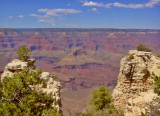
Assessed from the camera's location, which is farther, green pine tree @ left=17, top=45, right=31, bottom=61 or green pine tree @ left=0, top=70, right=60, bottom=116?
green pine tree @ left=17, top=45, right=31, bottom=61

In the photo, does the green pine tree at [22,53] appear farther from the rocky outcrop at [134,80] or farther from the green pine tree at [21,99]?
the rocky outcrop at [134,80]

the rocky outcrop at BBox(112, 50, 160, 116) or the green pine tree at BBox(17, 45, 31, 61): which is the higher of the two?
the green pine tree at BBox(17, 45, 31, 61)

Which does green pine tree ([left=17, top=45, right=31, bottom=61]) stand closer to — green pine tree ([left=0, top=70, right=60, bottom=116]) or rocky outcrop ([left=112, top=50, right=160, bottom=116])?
green pine tree ([left=0, top=70, right=60, bottom=116])

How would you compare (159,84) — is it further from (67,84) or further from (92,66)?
(92,66)

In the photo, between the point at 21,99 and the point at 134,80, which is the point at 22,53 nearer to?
the point at 21,99

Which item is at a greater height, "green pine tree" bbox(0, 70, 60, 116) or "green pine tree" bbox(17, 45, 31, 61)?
"green pine tree" bbox(17, 45, 31, 61)

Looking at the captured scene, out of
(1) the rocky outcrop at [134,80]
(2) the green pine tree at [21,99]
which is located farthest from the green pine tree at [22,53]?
(1) the rocky outcrop at [134,80]

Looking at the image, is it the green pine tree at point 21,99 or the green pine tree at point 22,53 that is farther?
the green pine tree at point 22,53

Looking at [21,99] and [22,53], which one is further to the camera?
[22,53]

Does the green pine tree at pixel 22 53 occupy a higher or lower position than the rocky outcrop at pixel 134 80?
higher

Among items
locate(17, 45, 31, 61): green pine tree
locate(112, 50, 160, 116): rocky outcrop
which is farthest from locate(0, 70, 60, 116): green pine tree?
locate(112, 50, 160, 116): rocky outcrop

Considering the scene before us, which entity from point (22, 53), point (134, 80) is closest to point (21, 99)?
point (22, 53)

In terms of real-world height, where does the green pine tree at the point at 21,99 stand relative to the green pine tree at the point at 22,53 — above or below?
below

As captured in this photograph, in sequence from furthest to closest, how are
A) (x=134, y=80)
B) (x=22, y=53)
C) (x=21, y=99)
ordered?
(x=134, y=80) → (x=22, y=53) → (x=21, y=99)
